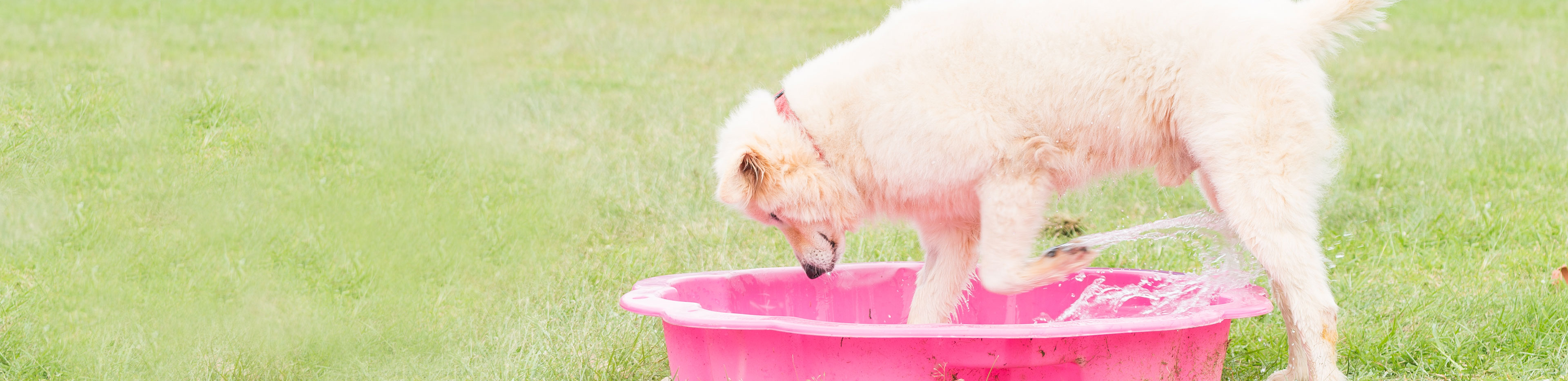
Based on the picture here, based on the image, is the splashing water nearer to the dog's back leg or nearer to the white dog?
the white dog

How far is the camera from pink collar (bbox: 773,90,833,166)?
12.3 feet

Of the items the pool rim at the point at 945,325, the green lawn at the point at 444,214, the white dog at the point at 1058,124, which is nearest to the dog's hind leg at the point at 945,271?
the white dog at the point at 1058,124

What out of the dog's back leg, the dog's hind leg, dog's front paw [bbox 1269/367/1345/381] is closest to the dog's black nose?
the dog's hind leg

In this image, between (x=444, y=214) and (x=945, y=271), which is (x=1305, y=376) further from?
(x=444, y=214)

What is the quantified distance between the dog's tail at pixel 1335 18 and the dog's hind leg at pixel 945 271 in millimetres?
1224

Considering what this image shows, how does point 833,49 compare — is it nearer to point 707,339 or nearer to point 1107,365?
point 707,339

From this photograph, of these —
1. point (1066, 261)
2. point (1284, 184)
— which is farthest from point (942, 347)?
point (1284, 184)

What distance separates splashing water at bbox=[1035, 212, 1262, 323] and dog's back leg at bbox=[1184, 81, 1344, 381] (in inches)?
16.8

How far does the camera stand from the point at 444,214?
553cm

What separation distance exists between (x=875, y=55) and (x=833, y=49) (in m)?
0.28

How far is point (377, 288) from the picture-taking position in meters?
4.60

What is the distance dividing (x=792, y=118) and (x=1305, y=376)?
1.73 metres

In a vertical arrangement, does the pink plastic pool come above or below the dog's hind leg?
above

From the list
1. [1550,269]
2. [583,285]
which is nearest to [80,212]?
[583,285]
